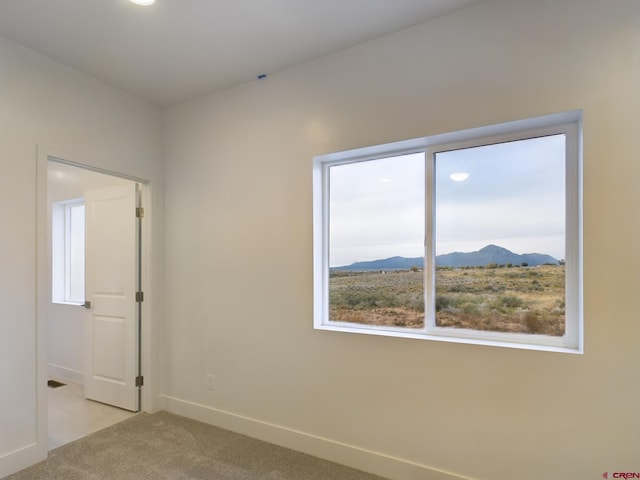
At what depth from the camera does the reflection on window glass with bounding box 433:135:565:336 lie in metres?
2.06

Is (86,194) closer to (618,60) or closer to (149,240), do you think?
(149,240)

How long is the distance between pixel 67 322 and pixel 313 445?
3.43 metres

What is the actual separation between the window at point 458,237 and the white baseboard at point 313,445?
787 mm

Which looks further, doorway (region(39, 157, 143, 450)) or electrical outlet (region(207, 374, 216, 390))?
doorway (region(39, 157, 143, 450))

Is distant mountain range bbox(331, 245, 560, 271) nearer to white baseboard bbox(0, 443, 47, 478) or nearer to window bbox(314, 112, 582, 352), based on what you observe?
window bbox(314, 112, 582, 352)

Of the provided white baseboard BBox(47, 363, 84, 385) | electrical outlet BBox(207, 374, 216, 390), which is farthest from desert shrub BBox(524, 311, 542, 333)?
white baseboard BBox(47, 363, 84, 385)

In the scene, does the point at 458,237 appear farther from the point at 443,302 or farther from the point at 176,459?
the point at 176,459

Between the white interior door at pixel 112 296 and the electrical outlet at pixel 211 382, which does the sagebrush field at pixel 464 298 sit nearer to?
the electrical outlet at pixel 211 382

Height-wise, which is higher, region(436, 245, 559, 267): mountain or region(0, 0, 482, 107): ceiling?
region(0, 0, 482, 107): ceiling

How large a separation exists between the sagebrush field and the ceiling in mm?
1625

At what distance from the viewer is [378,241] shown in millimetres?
2629

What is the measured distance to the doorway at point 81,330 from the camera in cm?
318

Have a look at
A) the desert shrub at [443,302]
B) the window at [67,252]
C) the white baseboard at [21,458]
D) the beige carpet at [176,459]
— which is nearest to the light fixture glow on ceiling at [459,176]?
the desert shrub at [443,302]

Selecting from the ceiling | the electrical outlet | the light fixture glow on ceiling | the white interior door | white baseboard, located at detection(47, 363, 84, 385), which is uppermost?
the ceiling
